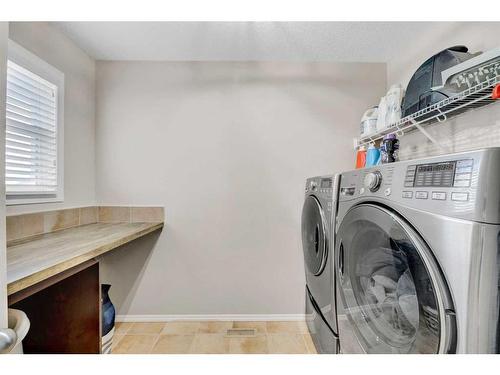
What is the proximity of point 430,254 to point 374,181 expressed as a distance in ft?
1.10

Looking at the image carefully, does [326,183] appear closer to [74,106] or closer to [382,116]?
[382,116]

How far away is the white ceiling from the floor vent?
2.14 meters

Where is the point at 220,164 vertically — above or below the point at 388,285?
above

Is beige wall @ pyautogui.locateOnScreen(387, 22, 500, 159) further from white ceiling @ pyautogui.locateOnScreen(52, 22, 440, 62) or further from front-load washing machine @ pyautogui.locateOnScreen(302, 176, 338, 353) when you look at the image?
front-load washing machine @ pyautogui.locateOnScreen(302, 176, 338, 353)

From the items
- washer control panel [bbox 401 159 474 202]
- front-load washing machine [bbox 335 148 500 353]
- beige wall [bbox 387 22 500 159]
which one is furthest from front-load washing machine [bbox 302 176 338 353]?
beige wall [bbox 387 22 500 159]

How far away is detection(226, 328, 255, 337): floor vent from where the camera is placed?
2.08m

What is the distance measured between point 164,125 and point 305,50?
1.26 meters

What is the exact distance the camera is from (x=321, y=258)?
158cm

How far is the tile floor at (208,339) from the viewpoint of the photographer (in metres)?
1.89

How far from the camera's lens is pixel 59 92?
6.29ft

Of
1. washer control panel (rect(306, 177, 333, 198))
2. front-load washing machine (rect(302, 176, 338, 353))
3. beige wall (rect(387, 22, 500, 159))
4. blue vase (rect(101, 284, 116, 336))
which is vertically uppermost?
beige wall (rect(387, 22, 500, 159))

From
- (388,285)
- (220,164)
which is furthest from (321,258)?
(220,164)

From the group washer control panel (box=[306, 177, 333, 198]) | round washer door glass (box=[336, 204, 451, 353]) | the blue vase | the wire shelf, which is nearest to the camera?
round washer door glass (box=[336, 204, 451, 353])

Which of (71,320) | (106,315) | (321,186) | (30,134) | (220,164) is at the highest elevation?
(30,134)
